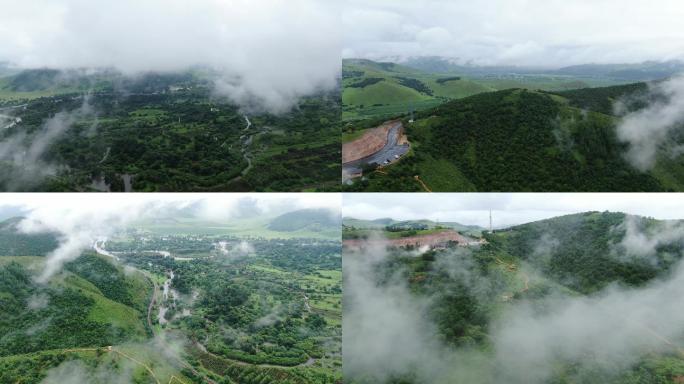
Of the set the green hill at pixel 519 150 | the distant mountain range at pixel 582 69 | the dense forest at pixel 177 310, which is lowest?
the dense forest at pixel 177 310

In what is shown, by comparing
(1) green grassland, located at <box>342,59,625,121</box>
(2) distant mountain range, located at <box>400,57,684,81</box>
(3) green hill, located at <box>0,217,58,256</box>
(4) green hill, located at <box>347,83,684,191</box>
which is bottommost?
(3) green hill, located at <box>0,217,58,256</box>

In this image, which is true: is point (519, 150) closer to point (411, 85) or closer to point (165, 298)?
point (411, 85)

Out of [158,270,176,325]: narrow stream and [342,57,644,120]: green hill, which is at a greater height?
[342,57,644,120]: green hill

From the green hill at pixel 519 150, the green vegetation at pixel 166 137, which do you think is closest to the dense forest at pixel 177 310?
the green vegetation at pixel 166 137

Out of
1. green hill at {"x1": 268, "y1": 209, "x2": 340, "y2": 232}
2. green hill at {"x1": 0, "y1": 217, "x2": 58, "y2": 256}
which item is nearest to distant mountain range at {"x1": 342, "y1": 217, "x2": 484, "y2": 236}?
green hill at {"x1": 268, "y1": 209, "x2": 340, "y2": 232}

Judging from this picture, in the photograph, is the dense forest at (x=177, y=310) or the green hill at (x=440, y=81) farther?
the green hill at (x=440, y=81)

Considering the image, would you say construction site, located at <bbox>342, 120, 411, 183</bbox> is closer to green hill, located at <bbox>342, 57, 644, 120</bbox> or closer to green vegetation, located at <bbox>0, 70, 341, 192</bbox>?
green vegetation, located at <bbox>0, 70, 341, 192</bbox>

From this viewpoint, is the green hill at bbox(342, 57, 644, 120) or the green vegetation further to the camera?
the green hill at bbox(342, 57, 644, 120)

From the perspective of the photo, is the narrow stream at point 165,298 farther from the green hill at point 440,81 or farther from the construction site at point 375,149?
the green hill at point 440,81

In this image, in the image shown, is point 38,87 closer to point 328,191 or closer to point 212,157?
point 212,157
